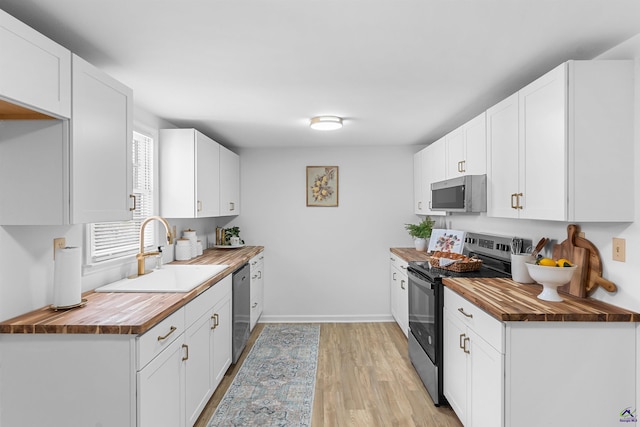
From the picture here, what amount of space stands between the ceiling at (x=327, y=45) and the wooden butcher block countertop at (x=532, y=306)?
1326mm

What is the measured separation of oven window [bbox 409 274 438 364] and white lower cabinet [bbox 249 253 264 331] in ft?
5.73

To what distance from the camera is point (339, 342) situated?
4023 mm

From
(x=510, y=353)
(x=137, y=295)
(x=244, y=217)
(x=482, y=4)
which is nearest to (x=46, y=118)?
(x=137, y=295)

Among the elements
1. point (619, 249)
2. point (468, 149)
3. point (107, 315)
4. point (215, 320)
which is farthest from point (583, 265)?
point (107, 315)

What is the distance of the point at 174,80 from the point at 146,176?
1.13 meters

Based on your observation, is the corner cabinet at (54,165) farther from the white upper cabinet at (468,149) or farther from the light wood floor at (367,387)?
the white upper cabinet at (468,149)

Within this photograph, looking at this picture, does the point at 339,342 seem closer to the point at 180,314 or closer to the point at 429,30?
the point at 180,314

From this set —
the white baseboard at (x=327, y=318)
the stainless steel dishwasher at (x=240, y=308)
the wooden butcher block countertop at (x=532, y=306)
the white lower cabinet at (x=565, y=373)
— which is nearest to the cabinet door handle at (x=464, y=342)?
the wooden butcher block countertop at (x=532, y=306)

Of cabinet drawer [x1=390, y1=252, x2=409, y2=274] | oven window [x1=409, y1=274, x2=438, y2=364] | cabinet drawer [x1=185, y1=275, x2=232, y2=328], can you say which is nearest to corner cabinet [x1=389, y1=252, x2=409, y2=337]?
cabinet drawer [x1=390, y1=252, x2=409, y2=274]

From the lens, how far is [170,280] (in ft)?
9.25

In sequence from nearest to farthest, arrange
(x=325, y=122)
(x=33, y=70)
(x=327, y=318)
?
(x=33, y=70)
(x=325, y=122)
(x=327, y=318)

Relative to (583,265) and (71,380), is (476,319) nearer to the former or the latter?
(583,265)

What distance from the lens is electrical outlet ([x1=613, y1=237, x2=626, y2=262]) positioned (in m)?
1.88

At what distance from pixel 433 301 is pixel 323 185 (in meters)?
2.50
